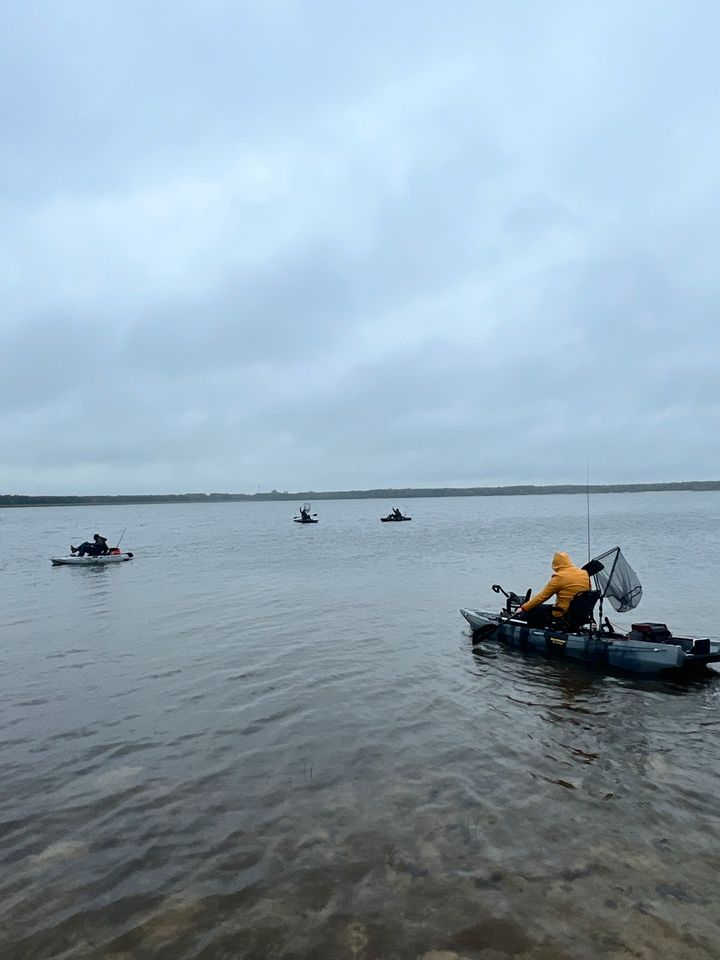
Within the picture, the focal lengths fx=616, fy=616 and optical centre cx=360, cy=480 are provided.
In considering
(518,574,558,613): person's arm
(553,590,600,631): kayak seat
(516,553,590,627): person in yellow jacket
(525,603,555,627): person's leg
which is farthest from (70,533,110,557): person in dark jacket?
(553,590,600,631): kayak seat

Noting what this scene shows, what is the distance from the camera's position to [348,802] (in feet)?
25.1

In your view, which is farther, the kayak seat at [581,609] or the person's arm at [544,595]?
the person's arm at [544,595]

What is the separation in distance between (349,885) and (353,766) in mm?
2777

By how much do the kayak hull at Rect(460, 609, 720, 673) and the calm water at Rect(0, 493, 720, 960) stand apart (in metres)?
0.43

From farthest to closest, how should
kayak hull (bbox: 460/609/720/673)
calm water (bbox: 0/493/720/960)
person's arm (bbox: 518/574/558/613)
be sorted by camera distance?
person's arm (bbox: 518/574/558/613) < kayak hull (bbox: 460/609/720/673) < calm water (bbox: 0/493/720/960)

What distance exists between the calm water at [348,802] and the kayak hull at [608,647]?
427 mm

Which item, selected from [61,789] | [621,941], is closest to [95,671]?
[61,789]

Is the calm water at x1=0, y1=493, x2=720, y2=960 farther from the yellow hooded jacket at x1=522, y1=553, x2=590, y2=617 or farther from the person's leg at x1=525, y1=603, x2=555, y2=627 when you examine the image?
the yellow hooded jacket at x1=522, y1=553, x2=590, y2=617

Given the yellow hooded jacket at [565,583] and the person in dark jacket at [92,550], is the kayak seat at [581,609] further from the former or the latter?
the person in dark jacket at [92,550]

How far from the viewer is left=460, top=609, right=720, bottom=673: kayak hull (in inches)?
509

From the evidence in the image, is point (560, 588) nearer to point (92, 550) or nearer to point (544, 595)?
point (544, 595)

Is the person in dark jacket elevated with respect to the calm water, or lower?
elevated

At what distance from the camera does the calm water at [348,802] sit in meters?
5.39

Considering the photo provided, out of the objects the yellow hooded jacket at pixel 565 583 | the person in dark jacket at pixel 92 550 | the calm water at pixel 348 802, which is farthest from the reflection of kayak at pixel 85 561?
the yellow hooded jacket at pixel 565 583
